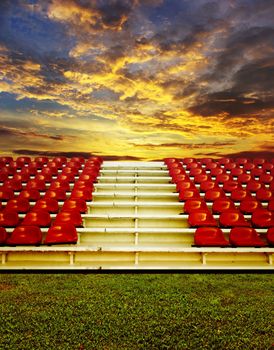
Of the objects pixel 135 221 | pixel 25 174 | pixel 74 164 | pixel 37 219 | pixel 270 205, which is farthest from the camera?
pixel 74 164

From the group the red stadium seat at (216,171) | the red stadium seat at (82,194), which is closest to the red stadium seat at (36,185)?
the red stadium seat at (82,194)

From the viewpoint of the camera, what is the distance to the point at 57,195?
21.3 feet

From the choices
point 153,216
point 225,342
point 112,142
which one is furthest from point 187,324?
point 112,142

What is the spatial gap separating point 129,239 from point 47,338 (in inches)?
118

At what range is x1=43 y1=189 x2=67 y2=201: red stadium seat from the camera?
6.43 m

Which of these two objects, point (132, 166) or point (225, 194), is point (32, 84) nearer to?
point (132, 166)

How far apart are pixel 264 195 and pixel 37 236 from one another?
488cm

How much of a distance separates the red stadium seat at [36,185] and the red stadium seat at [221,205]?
13.0 feet

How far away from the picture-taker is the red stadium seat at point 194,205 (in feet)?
18.9

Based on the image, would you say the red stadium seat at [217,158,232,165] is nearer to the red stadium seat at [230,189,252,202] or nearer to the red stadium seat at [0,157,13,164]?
the red stadium seat at [230,189,252,202]

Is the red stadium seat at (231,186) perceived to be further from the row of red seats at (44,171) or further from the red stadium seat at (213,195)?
the row of red seats at (44,171)

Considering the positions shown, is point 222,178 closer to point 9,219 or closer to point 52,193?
point 52,193

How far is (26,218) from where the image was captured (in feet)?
17.2

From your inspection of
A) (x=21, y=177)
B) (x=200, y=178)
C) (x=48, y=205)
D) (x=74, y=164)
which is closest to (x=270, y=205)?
(x=200, y=178)
